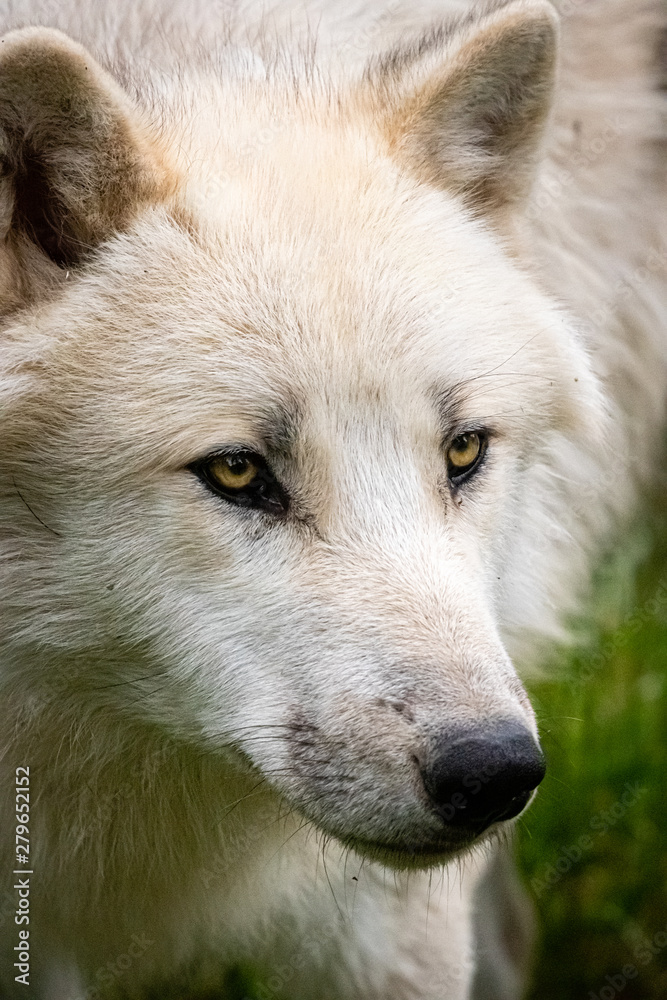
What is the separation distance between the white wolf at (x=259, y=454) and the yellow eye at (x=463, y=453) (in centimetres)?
1

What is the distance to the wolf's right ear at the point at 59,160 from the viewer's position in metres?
2.72

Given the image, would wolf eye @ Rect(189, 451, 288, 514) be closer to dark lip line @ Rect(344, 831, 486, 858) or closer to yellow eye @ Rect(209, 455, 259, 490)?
yellow eye @ Rect(209, 455, 259, 490)

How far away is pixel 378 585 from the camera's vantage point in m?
2.82

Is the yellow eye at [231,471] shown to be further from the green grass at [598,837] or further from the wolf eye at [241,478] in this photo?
the green grass at [598,837]

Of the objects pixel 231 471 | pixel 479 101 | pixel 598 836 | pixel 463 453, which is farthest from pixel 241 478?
pixel 598 836

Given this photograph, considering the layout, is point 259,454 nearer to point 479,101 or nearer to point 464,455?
point 464,455

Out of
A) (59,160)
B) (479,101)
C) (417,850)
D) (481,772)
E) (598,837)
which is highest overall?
(479,101)

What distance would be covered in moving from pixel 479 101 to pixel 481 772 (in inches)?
77.1

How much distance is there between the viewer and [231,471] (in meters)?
2.91

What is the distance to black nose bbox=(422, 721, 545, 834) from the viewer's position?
254 centimetres

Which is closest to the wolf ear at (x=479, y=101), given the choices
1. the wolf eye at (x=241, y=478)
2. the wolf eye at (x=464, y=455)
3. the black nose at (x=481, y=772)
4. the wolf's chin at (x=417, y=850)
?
the wolf eye at (x=464, y=455)

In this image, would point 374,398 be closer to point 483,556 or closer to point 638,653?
point 483,556

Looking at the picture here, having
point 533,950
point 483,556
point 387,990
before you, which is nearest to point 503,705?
point 483,556

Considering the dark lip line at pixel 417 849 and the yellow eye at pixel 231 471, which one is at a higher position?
the yellow eye at pixel 231 471
